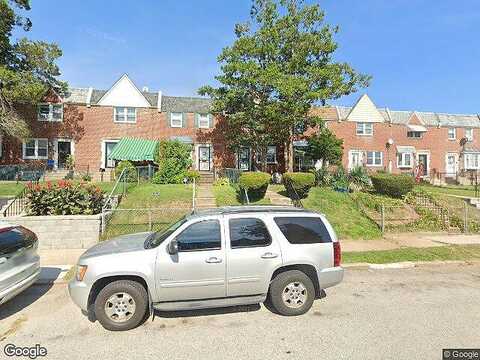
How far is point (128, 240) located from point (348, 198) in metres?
12.3

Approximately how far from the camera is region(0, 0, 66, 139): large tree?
64.8 ft

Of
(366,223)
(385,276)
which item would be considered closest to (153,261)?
(385,276)

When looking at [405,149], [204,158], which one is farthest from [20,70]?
[405,149]

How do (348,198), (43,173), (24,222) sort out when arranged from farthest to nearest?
(43,173), (348,198), (24,222)

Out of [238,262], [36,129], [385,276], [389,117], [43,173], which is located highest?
[389,117]

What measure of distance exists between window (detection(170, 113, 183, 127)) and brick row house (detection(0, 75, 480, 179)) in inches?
3.4

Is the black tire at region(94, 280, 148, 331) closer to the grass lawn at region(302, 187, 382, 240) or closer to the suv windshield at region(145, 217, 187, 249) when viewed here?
the suv windshield at region(145, 217, 187, 249)

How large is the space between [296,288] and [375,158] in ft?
96.0

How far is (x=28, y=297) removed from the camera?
6.14 m

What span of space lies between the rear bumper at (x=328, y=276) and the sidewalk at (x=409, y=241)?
15.0ft

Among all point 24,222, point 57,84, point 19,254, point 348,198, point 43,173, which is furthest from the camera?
point 57,84

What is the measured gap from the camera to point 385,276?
737cm

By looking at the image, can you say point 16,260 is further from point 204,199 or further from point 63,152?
point 63,152

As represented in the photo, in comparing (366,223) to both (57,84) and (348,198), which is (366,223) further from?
(57,84)
